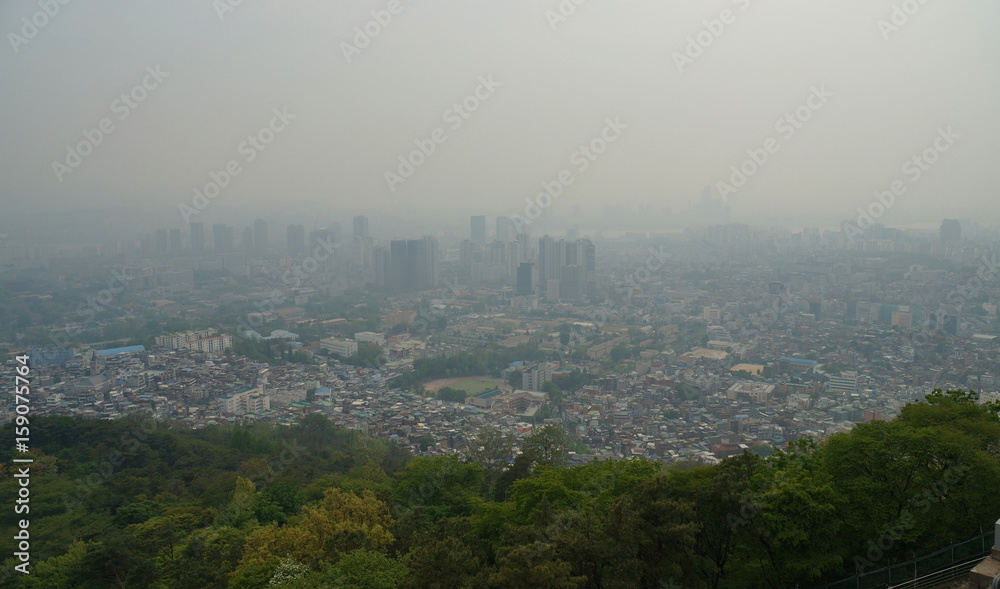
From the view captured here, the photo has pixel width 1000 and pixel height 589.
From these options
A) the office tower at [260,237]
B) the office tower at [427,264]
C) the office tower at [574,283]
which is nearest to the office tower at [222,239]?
the office tower at [260,237]

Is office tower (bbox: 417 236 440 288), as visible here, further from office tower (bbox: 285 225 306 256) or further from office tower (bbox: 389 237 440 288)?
office tower (bbox: 285 225 306 256)

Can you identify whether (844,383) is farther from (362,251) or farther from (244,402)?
(362,251)

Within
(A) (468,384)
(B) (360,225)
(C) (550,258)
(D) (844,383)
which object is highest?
(B) (360,225)

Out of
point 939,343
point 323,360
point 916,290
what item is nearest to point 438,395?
point 323,360

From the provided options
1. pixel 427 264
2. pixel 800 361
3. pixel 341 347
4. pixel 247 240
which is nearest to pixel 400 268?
pixel 427 264

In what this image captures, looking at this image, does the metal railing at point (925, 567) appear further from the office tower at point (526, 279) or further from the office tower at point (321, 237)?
the office tower at point (321, 237)

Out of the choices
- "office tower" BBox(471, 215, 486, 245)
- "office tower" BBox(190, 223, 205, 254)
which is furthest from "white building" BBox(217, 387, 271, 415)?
"office tower" BBox(471, 215, 486, 245)
